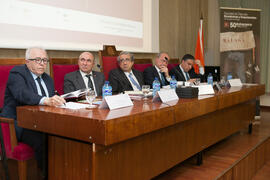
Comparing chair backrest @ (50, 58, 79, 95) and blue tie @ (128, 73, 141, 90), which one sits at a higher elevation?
chair backrest @ (50, 58, 79, 95)

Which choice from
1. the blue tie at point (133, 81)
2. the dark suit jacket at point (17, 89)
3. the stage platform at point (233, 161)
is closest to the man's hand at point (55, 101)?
the dark suit jacket at point (17, 89)

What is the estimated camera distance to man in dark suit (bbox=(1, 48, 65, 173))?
5.78ft

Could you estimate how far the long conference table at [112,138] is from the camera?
4.54 ft

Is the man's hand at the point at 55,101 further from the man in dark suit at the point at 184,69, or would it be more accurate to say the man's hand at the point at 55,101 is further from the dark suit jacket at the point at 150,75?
the man in dark suit at the point at 184,69

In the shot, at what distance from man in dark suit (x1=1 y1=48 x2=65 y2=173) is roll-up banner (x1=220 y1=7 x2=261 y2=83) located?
3.92 metres

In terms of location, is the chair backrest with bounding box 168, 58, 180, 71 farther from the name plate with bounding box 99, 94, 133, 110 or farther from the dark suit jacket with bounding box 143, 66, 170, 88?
the name plate with bounding box 99, 94, 133, 110

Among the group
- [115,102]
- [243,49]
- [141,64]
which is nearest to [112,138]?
[115,102]

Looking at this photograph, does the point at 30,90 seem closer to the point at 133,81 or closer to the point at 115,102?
the point at 115,102

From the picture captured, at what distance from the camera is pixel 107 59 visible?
3117 mm

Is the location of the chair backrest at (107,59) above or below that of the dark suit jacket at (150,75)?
above

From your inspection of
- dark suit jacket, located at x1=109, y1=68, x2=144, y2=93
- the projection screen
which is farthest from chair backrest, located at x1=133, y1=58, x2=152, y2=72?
dark suit jacket, located at x1=109, y1=68, x2=144, y2=93

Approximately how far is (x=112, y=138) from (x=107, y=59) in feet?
Answer: 6.13

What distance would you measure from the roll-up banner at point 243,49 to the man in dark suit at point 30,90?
3.92 metres

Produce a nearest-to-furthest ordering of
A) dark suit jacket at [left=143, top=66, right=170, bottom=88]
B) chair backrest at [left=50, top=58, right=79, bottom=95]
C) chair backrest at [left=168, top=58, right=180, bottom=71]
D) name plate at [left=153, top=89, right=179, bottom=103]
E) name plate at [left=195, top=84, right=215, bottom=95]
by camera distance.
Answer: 1. name plate at [left=153, top=89, right=179, bottom=103]
2. name plate at [left=195, top=84, right=215, bottom=95]
3. chair backrest at [left=50, top=58, right=79, bottom=95]
4. dark suit jacket at [left=143, top=66, right=170, bottom=88]
5. chair backrest at [left=168, top=58, right=180, bottom=71]
